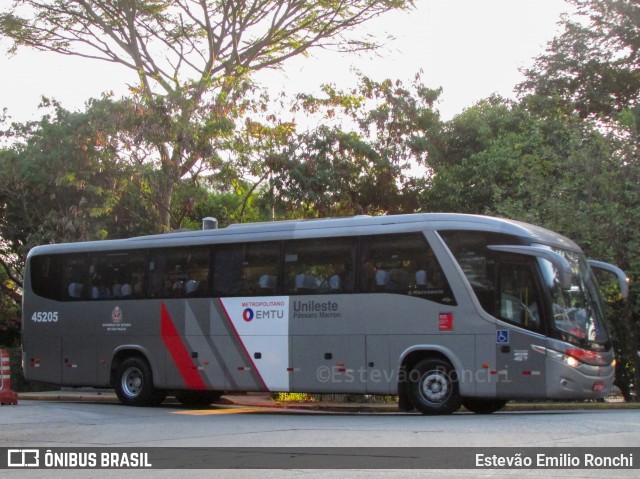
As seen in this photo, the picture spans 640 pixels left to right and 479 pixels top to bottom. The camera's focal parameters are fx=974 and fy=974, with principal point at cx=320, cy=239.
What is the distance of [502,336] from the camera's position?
16.0 metres

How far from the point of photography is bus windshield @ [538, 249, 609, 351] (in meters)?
15.9

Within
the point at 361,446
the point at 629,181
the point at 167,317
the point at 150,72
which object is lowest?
the point at 361,446

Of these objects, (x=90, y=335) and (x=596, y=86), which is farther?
(x=596, y=86)

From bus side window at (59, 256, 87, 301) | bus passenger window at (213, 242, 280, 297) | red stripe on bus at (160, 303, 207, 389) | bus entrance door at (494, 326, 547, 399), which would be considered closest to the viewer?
bus entrance door at (494, 326, 547, 399)

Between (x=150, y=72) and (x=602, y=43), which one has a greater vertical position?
(x=602, y=43)

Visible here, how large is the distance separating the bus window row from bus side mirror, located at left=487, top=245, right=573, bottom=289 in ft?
3.92

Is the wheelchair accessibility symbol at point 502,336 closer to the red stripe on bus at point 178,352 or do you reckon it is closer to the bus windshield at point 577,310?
the bus windshield at point 577,310

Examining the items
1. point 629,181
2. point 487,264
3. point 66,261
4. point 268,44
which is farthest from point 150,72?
point 487,264

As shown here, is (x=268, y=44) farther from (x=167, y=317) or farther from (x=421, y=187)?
(x=167, y=317)

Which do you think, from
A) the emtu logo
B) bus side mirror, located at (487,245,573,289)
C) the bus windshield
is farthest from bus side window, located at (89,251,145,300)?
the emtu logo

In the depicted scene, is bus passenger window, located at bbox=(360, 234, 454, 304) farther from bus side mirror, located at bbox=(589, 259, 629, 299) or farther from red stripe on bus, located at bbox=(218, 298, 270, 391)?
bus side mirror, located at bbox=(589, 259, 629, 299)

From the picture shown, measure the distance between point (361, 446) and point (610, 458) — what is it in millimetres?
2888

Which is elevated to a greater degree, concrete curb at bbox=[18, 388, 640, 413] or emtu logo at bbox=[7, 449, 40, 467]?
emtu logo at bbox=[7, 449, 40, 467]

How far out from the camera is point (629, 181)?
23.9 metres
